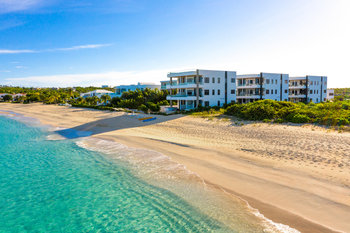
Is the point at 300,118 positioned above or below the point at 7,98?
below

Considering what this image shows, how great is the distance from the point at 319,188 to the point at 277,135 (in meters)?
11.6

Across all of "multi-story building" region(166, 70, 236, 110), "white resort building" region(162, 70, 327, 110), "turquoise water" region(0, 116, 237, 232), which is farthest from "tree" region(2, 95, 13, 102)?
"turquoise water" region(0, 116, 237, 232)

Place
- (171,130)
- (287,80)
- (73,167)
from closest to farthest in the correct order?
(73,167), (171,130), (287,80)

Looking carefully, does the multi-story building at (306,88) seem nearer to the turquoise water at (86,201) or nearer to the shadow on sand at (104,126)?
the shadow on sand at (104,126)

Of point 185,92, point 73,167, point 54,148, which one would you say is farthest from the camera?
point 185,92

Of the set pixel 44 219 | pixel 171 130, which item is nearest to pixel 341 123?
pixel 171 130

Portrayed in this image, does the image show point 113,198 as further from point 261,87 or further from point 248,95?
point 261,87

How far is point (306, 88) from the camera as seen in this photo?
208 feet

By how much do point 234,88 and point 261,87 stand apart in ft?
29.1

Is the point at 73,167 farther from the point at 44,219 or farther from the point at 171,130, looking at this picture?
the point at 171,130

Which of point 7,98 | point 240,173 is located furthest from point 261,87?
point 7,98

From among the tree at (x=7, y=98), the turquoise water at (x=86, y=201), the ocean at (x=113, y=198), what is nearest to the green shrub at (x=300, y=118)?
the ocean at (x=113, y=198)

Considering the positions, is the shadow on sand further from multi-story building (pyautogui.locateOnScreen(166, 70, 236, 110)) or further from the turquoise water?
the turquoise water

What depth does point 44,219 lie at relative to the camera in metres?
11.3
